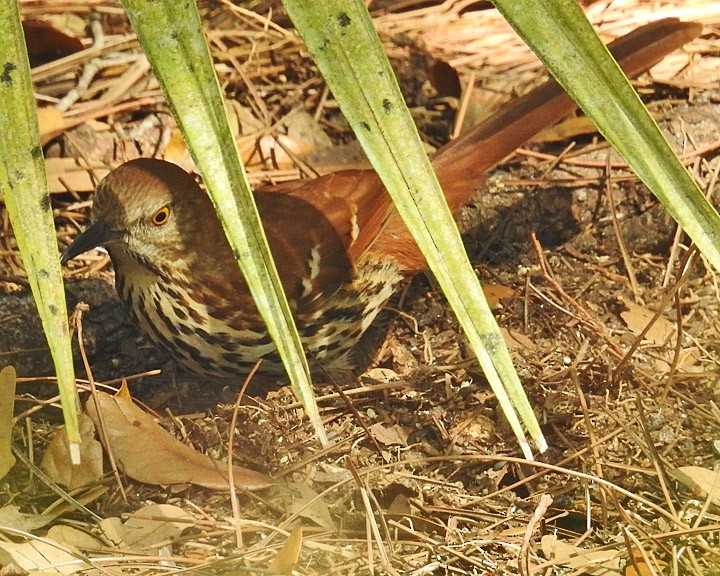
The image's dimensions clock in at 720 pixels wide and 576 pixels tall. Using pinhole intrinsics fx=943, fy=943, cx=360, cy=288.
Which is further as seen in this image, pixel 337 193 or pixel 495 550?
pixel 337 193

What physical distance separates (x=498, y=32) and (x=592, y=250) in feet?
3.94

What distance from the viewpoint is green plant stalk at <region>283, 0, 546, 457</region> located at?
4.76ft

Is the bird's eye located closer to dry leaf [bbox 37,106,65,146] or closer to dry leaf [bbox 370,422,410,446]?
dry leaf [bbox 370,422,410,446]

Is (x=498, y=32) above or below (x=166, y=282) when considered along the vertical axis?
above

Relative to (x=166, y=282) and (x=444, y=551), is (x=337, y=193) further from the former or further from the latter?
(x=444, y=551)

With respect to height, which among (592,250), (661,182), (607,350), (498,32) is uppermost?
(498,32)

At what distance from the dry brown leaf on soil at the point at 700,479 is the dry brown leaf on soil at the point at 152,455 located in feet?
3.19

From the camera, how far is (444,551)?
2076 millimetres

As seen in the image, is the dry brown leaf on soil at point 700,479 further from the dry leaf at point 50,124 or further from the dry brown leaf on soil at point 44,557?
the dry leaf at point 50,124

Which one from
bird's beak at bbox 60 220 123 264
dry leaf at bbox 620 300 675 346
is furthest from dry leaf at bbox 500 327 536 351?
bird's beak at bbox 60 220 123 264

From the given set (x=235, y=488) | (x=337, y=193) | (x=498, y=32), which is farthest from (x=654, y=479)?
(x=498, y=32)

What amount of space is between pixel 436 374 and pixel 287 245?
57cm

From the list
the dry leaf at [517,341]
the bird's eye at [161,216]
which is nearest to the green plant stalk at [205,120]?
the bird's eye at [161,216]

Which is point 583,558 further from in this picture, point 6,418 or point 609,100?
point 6,418
